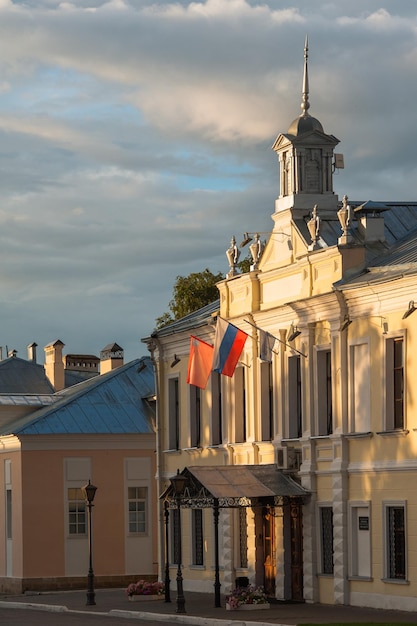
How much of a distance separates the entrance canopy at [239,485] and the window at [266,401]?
64.6 inches

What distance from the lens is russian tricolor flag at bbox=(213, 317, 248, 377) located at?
3641 centimetres

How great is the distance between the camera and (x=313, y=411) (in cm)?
3500

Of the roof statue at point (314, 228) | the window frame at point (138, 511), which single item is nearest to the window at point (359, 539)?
the roof statue at point (314, 228)

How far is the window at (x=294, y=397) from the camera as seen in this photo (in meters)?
36.3

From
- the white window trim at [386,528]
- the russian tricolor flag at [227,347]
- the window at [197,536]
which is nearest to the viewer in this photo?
the white window trim at [386,528]

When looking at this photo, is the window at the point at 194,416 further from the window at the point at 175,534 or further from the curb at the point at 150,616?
the curb at the point at 150,616

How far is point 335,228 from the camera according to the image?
37.9 m

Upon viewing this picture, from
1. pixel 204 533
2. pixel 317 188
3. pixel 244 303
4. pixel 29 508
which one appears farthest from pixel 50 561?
pixel 317 188

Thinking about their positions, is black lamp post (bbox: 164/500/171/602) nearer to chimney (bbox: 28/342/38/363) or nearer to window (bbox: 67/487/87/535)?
Result: window (bbox: 67/487/87/535)

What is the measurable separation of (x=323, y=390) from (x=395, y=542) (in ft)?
14.8

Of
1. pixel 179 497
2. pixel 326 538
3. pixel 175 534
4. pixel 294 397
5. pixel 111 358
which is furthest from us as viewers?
pixel 111 358

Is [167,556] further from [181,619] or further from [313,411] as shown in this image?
[181,619]

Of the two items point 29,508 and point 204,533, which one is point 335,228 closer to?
point 204,533

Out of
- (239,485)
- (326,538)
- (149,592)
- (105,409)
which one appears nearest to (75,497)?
(105,409)
